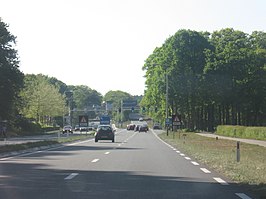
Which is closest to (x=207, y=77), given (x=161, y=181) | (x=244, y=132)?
(x=244, y=132)

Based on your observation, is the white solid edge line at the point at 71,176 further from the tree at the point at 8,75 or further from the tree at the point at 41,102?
the tree at the point at 41,102

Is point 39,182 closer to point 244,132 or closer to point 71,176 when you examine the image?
point 71,176

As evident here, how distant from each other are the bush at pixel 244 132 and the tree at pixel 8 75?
2655 centimetres

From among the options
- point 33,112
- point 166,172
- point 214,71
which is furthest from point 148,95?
point 166,172

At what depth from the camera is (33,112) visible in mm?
112625

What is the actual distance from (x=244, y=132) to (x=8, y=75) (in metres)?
27.8

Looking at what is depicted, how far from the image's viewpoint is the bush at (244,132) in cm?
5228

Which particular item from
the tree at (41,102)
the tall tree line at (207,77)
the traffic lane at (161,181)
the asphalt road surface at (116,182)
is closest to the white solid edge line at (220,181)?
the asphalt road surface at (116,182)

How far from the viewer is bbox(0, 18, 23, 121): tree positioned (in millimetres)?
56562

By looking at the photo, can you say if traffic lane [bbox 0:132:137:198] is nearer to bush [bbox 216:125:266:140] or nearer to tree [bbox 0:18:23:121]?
bush [bbox 216:125:266:140]

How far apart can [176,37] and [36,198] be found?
73.3 metres

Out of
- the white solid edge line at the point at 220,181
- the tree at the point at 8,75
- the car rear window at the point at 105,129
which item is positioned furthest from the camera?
the tree at the point at 8,75

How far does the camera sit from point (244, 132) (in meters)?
59.3

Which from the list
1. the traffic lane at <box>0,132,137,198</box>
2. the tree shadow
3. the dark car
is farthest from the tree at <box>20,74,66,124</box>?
the tree shadow
